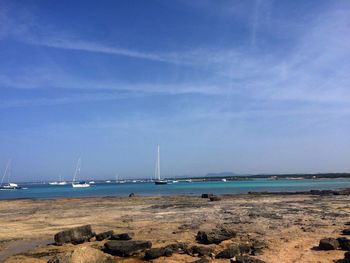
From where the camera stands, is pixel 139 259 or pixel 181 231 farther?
pixel 181 231

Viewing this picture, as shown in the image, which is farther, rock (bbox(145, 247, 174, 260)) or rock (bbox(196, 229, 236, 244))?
rock (bbox(196, 229, 236, 244))

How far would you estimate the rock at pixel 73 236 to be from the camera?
1894 centimetres

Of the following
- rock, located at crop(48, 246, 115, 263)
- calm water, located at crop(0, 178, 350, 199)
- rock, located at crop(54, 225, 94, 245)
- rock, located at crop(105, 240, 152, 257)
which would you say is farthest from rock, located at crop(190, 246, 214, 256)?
calm water, located at crop(0, 178, 350, 199)

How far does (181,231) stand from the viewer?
72.0ft

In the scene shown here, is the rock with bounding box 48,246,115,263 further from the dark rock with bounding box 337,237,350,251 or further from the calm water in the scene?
the calm water

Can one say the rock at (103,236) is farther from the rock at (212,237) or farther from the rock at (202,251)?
the rock at (202,251)

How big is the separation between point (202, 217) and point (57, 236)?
11717mm

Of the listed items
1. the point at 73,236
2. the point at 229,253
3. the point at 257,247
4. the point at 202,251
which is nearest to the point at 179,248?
the point at 202,251

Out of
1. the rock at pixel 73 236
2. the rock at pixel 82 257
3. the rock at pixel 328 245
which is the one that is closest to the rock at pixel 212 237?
the rock at pixel 328 245

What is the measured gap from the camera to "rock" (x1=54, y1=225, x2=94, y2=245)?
1894 cm

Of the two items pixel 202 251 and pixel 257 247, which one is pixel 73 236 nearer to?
pixel 202 251

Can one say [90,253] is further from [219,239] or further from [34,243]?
[34,243]

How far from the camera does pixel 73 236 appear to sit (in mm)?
19219

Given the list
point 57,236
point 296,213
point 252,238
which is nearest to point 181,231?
point 252,238
